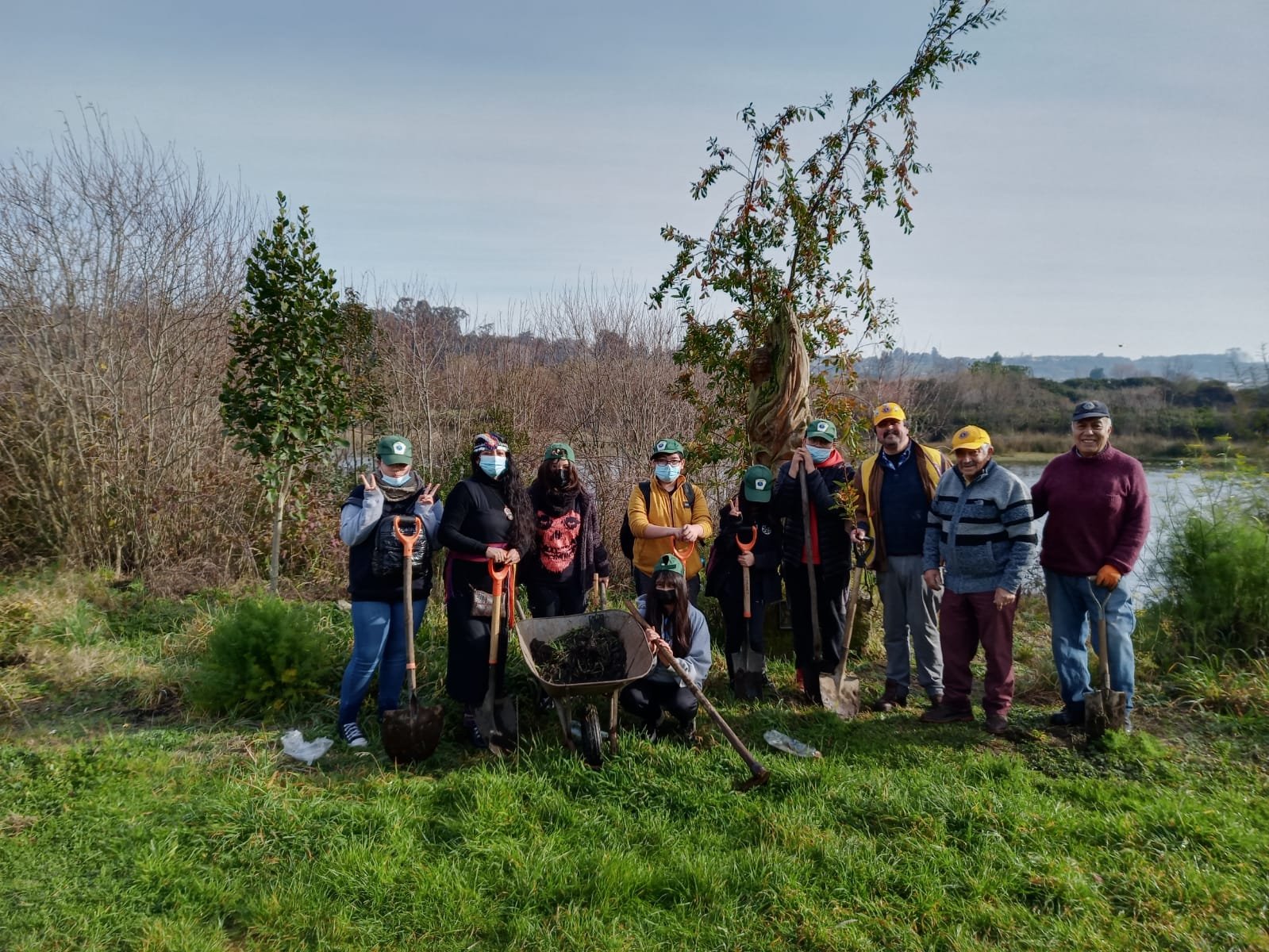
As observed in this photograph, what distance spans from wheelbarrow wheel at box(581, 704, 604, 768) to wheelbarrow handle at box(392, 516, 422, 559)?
52.8 inches

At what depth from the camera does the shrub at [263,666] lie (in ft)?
16.0

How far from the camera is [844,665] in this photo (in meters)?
4.98

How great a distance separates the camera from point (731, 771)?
405 cm

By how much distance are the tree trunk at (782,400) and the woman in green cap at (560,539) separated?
5.99 feet

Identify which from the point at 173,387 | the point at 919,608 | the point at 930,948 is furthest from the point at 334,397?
the point at 930,948

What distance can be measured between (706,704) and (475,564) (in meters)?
1.57

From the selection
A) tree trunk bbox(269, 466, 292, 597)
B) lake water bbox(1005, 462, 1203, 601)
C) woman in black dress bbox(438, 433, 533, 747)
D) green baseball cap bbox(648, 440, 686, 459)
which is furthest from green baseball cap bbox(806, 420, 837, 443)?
tree trunk bbox(269, 466, 292, 597)

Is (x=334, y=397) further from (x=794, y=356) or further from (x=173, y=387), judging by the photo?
(x=794, y=356)

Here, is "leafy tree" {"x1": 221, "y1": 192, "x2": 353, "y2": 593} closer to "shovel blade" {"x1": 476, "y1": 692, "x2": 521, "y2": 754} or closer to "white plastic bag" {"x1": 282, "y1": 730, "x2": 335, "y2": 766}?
"white plastic bag" {"x1": 282, "y1": 730, "x2": 335, "y2": 766}

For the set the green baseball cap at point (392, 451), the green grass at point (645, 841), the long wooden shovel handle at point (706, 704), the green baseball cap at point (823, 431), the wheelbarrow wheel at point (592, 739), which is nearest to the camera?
the green grass at point (645, 841)

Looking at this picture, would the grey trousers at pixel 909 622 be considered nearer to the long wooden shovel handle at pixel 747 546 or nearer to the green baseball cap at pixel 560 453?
the long wooden shovel handle at pixel 747 546

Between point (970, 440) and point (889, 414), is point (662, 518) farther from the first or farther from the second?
point (970, 440)

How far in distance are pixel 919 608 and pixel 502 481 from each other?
9.30ft

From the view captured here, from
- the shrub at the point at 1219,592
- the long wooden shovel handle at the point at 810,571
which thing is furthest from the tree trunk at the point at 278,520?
the shrub at the point at 1219,592
